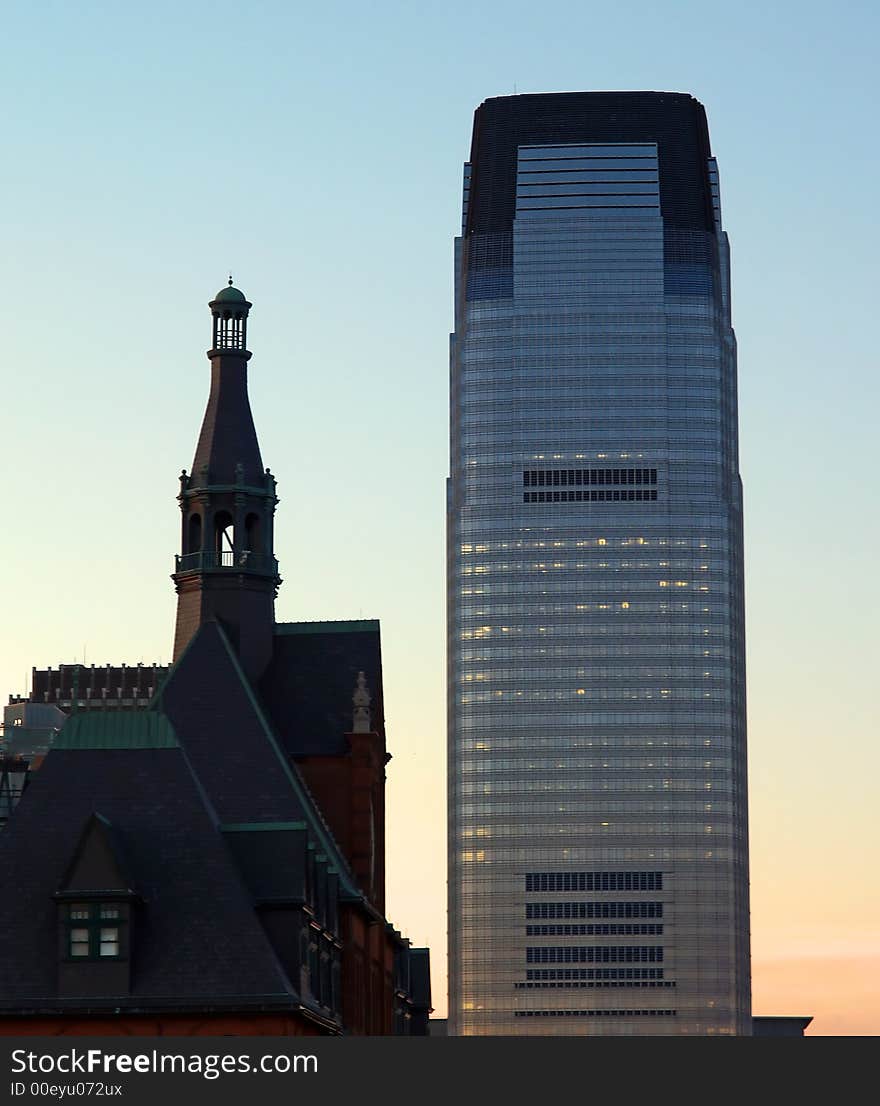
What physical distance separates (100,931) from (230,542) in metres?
34.5

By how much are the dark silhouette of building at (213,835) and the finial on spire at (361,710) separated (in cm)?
10

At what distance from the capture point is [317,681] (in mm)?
128625

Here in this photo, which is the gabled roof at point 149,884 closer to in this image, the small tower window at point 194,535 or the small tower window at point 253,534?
the small tower window at point 253,534

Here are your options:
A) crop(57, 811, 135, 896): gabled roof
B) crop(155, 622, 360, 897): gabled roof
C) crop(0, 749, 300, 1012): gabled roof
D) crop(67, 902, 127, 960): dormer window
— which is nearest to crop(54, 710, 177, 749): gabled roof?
crop(0, 749, 300, 1012): gabled roof

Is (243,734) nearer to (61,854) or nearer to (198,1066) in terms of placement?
(61,854)

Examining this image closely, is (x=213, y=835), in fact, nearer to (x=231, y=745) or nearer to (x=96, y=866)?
(x=96, y=866)

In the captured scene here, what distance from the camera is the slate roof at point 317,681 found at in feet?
416

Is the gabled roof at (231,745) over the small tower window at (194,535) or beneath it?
beneath

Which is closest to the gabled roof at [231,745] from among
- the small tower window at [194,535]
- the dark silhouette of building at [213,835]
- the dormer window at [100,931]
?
the dark silhouette of building at [213,835]

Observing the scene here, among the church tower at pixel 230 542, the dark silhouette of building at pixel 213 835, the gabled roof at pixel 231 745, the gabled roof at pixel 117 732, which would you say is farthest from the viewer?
the church tower at pixel 230 542

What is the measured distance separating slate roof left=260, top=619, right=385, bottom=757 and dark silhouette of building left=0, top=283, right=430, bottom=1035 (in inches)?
4.9

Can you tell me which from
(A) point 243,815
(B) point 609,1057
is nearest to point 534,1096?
(B) point 609,1057

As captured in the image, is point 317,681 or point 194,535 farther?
point 317,681

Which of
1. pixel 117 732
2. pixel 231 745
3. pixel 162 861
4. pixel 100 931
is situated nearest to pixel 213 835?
pixel 162 861
